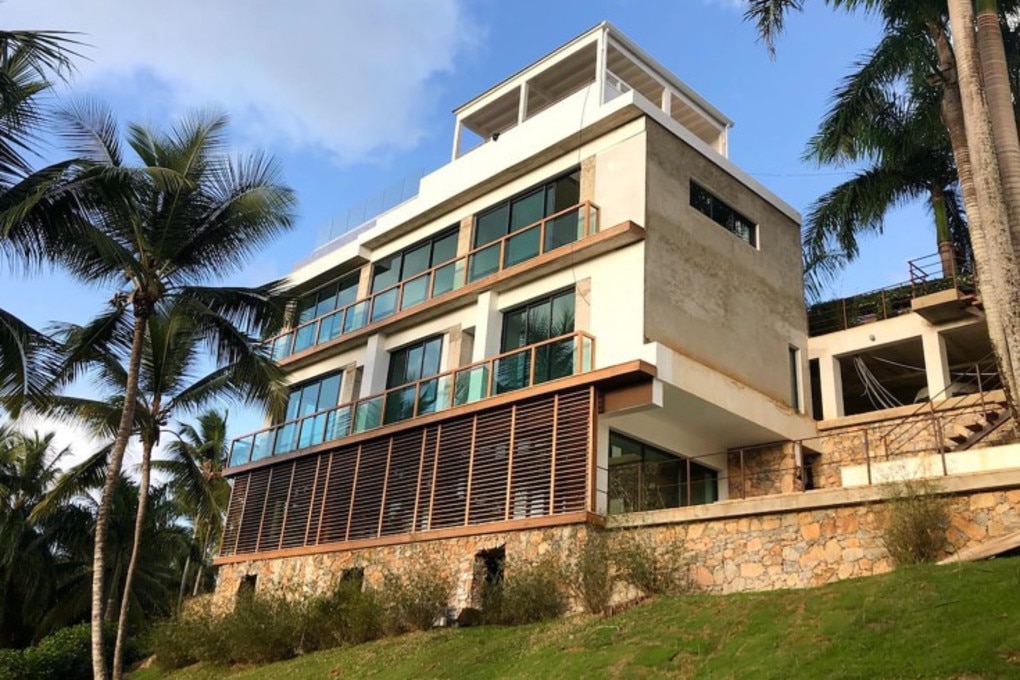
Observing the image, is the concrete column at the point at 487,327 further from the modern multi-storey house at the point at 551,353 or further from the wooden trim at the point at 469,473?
the wooden trim at the point at 469,473

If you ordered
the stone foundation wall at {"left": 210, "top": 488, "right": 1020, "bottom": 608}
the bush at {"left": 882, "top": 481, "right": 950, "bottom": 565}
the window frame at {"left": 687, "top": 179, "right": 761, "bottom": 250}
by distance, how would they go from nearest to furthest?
1. the bush at {"left": 882, "top": 481, "right": 950, "bottom": 565}
2. the stone foundation wall at {"left": 210, "top": 488, "right": 1020, "bottom": 608}
3. the window frame at {"left": 687, "top": 179, "right": 761, "bottom": 250}

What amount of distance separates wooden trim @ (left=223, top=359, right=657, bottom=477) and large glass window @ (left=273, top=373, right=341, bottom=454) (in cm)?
41

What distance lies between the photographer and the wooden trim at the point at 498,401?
16625 mm

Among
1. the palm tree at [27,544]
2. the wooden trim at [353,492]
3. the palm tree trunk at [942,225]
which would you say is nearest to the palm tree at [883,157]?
the palm tree trunk at [942,225]

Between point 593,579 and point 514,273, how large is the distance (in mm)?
8004

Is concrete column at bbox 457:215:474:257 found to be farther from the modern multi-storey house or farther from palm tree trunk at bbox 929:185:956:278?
palm tree trunk at bbox 929:185:956:278

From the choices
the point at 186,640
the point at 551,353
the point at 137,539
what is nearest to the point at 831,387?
the point at 551,353

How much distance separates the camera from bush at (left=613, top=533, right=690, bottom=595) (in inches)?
551

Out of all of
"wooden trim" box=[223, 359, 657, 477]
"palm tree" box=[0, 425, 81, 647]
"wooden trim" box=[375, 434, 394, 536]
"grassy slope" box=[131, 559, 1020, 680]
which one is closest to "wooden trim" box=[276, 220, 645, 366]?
"wooden trim" box=[223, 359, 657, 477]

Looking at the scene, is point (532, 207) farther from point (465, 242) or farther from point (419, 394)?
point (419, 394)

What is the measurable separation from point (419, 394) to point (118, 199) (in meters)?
8.75

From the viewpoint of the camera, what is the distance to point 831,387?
21.5m

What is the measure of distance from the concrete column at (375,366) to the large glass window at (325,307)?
2.05 m

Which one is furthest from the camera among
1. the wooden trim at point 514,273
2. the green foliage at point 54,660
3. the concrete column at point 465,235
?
the concrete column at point 465,235
